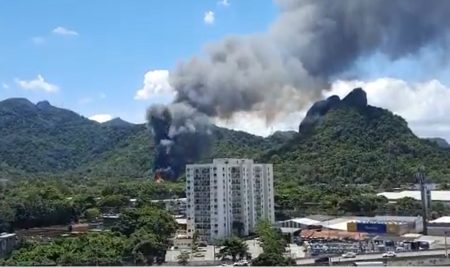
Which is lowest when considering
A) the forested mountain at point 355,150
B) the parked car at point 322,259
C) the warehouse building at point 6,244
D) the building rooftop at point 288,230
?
the parked car at point 322,259

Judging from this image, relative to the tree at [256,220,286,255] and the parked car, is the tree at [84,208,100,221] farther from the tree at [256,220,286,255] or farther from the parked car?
the parked car

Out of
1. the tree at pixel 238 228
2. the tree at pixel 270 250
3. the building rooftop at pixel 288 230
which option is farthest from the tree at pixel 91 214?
the tree at pixel 270 250

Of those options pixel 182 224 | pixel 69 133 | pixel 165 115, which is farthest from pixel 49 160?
pixel 182 224

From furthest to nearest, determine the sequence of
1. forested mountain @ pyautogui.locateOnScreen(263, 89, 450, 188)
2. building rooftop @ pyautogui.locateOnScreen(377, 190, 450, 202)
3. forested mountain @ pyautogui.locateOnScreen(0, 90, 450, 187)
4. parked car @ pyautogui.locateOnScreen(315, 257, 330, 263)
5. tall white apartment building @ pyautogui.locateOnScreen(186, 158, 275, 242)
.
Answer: forested mountain @ pyautogui.locateOnScreen(0, 90, 450, 187) → forested mountain @ pyautogui.locateOnScreen(263, 89, 450, 188) → building rooftop @ pyautogui.locateOnScreen(377, 190, 450, 202) → tall white apartment building @ pyautogui.locateOnScreen(186, 158, 275, 242) → parked car @ pyautogui.locateOnScreen(315, 257, 330, 263)

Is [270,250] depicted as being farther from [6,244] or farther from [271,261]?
[6,244]

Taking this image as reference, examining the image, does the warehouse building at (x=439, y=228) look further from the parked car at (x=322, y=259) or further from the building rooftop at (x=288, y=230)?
the parked car at (x=322, y=259)

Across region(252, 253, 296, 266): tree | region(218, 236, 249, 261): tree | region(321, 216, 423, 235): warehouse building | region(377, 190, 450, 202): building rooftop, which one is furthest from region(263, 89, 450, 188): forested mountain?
region(252, 253, 296, 266): tree

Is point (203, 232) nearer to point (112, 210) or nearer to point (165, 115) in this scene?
point (112, 210)

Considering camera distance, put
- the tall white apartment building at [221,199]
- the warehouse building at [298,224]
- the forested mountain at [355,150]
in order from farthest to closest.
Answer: the forested mountain at [355,150] < the warehouse building at [298,224] < the tall white apartment building at [221,199]

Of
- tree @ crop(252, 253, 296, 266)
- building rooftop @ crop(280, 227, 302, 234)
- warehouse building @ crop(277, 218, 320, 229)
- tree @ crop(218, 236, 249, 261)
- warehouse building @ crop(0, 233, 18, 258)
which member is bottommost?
tree @ crop(252, 253, 296, 266)
